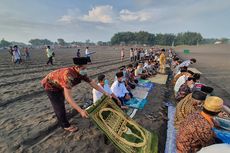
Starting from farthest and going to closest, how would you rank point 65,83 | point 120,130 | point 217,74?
point 217,74
point 120,130
point 65,83

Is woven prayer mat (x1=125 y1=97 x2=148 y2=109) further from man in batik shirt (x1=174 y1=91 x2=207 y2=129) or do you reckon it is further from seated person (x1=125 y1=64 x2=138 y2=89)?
man in batik shirt (x1=174 y1=91 x2=207 y2=129)

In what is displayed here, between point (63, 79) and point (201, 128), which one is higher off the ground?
point (63, 79)

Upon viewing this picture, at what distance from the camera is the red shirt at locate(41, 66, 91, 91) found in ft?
11.3

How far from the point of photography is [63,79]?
353 centimetres

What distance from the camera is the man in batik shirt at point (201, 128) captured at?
2543mm

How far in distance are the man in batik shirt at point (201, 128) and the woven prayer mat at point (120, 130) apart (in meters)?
0.79

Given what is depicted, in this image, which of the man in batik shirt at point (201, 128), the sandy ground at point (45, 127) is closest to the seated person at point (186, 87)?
the sandy ground at point (45, 127)

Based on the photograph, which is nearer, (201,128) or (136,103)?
(201,128)

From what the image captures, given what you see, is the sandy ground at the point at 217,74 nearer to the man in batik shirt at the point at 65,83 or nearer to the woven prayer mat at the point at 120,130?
the woven prayer mat at the point at 120,130

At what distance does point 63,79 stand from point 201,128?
95.3 inches

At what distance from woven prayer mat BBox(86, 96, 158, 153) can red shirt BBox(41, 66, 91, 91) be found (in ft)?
1.91

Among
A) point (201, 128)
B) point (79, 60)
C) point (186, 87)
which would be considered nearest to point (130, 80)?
point (186, 87)

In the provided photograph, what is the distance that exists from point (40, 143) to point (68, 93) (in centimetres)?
154

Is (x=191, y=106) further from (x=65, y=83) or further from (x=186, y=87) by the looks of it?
(x=65, y=83)
